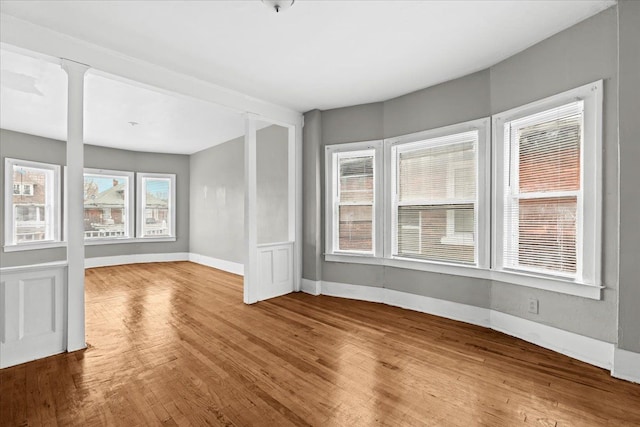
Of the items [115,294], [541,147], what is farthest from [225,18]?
[115,294]

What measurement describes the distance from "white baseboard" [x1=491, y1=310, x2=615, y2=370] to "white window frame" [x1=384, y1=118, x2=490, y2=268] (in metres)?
0.61

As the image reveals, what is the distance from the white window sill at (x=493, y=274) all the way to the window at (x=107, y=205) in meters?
5.64

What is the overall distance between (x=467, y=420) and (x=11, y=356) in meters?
3.53

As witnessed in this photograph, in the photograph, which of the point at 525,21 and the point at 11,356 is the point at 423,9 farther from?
the point at 11,356

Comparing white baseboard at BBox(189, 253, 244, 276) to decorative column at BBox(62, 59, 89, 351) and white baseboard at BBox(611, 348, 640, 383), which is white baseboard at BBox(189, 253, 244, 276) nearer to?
decorative column at BBox(62, 59, 89, 351)

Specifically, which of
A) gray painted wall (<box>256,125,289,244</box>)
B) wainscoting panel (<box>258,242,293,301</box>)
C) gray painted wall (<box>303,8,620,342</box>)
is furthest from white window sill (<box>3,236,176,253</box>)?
gray painted wall (<box>303,8,620,342</box>)

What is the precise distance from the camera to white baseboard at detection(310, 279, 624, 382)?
2.32 m

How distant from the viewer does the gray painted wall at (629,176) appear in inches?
86.7

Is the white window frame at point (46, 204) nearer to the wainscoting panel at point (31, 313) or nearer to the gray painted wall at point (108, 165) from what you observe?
the gray painted wall at point (108, 165)

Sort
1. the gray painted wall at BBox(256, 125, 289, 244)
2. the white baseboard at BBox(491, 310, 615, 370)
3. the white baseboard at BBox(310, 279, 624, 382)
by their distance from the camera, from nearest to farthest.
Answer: the white baseboard at BBox(310, 279, 624, 382) < the white baseboard at BBox(491, 310, 615, 370) < the gray painted wall at BBox(256, 125, 289, 244)

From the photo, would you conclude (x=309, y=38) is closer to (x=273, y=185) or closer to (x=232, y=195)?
(x=273, y=185)

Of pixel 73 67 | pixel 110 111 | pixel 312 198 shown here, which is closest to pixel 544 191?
pixel 312 198

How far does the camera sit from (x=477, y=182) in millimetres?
3369

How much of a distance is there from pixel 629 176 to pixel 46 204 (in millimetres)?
8794
